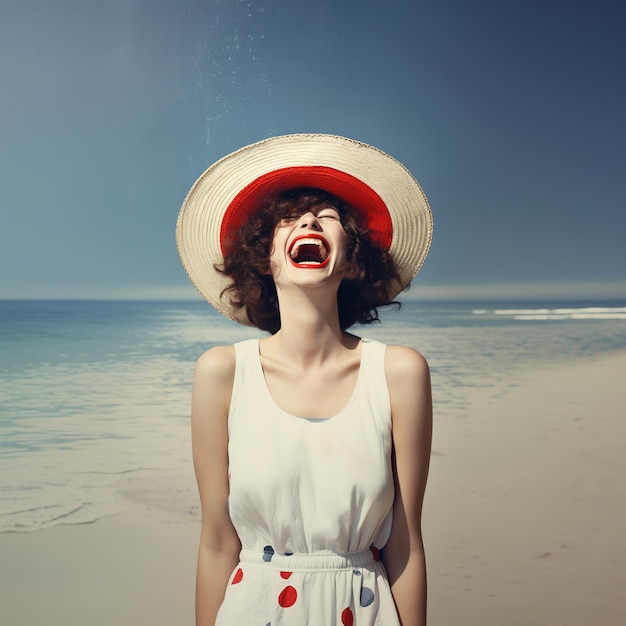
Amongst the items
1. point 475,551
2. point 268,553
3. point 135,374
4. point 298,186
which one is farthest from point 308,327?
point 135,374

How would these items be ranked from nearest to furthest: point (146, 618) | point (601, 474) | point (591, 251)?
1. point (146, 618)
2. point (601, 474)
3. point (591, 251)

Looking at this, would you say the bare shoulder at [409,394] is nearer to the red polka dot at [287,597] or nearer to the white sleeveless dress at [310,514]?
the white sleeveless dress at [310,514]

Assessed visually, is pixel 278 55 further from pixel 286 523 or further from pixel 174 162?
pixel 286 523

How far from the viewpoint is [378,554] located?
1.46m

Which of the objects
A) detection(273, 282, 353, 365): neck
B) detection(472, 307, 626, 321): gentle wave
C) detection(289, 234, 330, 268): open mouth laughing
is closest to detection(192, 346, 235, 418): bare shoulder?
detection(273, 282, 353, 365): neck

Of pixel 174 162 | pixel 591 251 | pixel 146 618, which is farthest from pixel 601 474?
pixel 174 162

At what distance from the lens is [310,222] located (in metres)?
1.49

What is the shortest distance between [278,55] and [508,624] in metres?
9.82

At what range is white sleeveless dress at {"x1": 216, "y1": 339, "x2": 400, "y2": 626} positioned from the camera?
137cm

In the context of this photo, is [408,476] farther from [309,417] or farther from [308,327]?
[308,327]

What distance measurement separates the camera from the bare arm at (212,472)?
4.75 ft

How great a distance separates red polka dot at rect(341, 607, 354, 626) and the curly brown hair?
567mm

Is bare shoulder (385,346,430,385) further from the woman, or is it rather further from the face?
the face

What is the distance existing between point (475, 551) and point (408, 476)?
115 inches
